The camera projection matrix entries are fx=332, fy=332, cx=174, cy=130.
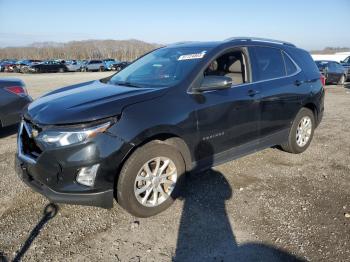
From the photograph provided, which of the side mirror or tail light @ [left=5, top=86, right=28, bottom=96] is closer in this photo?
the side mirror

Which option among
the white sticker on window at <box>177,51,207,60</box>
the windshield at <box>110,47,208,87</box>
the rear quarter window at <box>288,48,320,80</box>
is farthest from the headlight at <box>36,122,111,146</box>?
the rear quarter window at <box>288,48,320,80</box>

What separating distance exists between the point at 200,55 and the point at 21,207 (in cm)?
271

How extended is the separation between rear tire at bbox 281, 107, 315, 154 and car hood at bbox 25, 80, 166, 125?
2654 mm

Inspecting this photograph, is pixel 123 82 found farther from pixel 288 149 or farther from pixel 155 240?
A: pixel 288 149

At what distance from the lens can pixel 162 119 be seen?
3.38 m

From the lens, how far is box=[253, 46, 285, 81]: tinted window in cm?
451

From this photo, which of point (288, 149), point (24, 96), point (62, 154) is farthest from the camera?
point (24, 96)

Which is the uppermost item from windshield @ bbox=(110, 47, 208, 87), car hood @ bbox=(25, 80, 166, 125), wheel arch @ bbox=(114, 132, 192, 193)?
windshield @ bbox=(110, 47, 208, 87)

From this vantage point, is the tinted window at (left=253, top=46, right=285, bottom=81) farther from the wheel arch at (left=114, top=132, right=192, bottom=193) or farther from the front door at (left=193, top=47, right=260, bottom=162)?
the wheel arch at (left=114, top=132, right=192, bottom=193)

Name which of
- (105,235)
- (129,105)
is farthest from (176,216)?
(129,105)

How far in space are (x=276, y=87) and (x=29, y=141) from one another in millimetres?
3265

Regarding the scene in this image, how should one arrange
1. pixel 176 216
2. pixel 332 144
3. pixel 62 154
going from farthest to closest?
pixel 332 144
pixel 176 216
pixel 62 154

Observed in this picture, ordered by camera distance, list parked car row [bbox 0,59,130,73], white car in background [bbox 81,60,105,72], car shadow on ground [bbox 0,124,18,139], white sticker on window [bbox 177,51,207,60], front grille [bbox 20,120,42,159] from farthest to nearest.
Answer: white car in background [bbox 81,60,105,72] < parked car row [bbox 0,59,130,73] < car shadow on ground [bbox 0,124,18,139] < white sticker on window [bbox 177,51,207,60] < front grille [bbox 20,120,42,159]

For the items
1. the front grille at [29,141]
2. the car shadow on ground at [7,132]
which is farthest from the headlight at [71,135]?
the car shadow on ground at [7,132]
